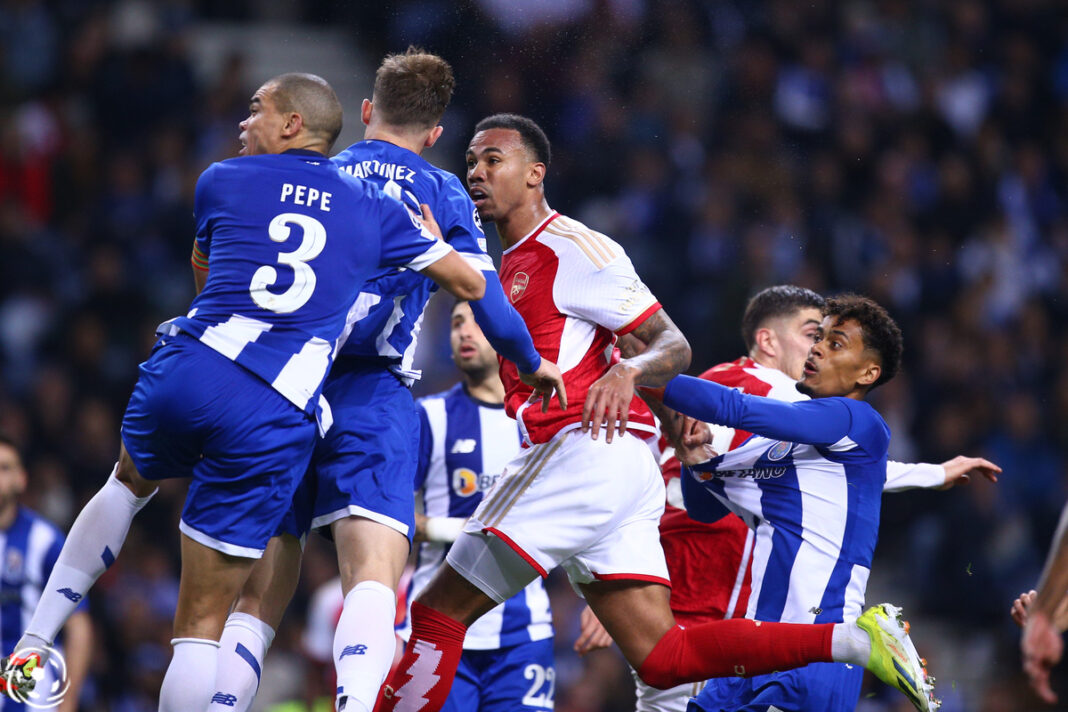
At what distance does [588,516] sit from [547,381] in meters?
0.52

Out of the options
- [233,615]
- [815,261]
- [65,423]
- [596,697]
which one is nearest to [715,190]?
[815,261]

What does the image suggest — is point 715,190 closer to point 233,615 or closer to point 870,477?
point 870,477

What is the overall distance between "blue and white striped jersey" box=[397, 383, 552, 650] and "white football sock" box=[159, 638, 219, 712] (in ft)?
6.91

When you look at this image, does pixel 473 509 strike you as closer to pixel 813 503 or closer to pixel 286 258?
pixel 813 503

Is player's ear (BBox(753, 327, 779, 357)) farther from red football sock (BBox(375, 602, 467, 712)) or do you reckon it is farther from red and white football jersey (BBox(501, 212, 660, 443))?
red football sock (BBox(375, 602, 467, 712))

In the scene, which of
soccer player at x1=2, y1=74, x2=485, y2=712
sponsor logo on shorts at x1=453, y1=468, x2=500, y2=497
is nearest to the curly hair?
soccer player at x1=2, y1=74, x2=485, y2=712

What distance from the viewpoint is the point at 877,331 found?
4820 mm

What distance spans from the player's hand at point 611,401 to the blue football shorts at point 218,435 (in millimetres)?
996

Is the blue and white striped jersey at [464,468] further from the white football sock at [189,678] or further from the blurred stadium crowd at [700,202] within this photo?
the blurred stadium crowd at [700,202]

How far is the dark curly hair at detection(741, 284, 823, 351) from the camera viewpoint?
5.62m

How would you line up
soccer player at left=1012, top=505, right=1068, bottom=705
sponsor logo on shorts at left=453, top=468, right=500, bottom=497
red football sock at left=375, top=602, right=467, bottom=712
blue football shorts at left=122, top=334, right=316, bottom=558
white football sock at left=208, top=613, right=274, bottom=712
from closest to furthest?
soccer player at left=1012, top=505, right=1068, bottom=705 → blue football shorts at left=122, top=334, right=316, bottom=558 → white football sock at left=208, top=613, right=274, bottom=712 → red football sock at left=375, top=602, right=467, bottom=712 → sponsor logo on shorts at left=453, top=468, right=500, bottom=497

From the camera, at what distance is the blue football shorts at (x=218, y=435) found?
4.02 metres

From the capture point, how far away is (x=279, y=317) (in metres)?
4.11

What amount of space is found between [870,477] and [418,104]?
7.12 feet
